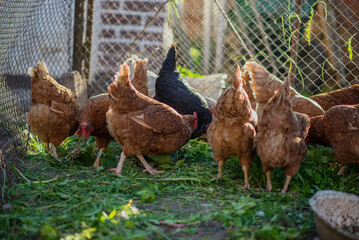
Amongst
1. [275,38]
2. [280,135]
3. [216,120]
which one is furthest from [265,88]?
[275,38]

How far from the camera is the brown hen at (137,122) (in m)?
3.64

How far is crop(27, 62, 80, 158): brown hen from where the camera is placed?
13.5 feet

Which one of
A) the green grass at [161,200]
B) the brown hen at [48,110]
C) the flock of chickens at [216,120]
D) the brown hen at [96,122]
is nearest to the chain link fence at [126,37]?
the brown hen at [48,110]

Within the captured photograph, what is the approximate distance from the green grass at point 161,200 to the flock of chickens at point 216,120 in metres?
0.18

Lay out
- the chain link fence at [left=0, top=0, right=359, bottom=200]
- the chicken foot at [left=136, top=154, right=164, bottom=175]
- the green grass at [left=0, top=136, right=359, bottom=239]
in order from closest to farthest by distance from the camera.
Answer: the green grass at [left=0, top=136, right=359, bottom=239]
the chicken foot at [left=136, top=154, right=164, bottom=175]
the chain link fence at [left=0, top=0, right=359, bottom=200]

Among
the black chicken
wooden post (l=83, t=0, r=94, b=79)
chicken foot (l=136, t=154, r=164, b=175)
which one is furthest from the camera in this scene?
wooden post (l=83, t=0, r=94, b=79)

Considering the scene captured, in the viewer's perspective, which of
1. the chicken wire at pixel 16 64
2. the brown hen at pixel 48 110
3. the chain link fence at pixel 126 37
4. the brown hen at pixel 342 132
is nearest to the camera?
the brown hen at pixel 342 132

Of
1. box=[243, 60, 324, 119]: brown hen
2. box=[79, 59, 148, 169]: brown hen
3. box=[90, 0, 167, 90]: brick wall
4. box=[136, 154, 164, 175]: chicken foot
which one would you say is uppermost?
box=[90, 0, 167, 90]: brick wall

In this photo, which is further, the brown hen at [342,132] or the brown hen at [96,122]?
the brown hen at [96,122]

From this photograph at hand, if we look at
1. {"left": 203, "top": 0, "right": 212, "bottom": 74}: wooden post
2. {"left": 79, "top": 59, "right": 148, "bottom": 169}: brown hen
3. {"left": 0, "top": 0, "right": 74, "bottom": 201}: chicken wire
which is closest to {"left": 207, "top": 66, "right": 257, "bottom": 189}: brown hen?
{"left": 79, "top": 59, "right": 148, "bottom": 169}: brown hen

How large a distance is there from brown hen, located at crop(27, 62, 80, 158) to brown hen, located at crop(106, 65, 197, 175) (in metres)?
0.71

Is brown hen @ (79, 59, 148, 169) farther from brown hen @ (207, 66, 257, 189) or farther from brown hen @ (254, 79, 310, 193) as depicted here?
brown hen @ (254, 79, 310, 193)

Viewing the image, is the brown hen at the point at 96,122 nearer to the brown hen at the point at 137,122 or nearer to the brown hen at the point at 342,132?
the brown hen at the point at 137,122

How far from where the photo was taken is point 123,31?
6.37m
